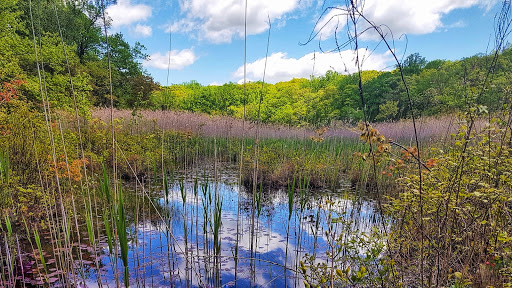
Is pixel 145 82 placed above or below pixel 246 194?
above

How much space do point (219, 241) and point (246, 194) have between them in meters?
3.44

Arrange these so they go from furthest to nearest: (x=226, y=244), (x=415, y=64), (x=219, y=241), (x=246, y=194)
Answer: (x=415, y=64) → (x=246, y=194) → (x=226, y=244) → (x=219, y=241)

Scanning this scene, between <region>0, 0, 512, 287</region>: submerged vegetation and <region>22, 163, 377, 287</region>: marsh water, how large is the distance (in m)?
0.03

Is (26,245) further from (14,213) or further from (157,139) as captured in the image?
(157,139)

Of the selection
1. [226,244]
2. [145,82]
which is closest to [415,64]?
[145,82]

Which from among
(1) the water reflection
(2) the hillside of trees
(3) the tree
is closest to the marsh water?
(1) the water reflection

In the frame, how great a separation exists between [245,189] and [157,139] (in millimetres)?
4511

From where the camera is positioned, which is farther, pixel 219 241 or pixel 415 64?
pixel 415 64

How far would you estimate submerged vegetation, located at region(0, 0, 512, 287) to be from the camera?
5.34ft

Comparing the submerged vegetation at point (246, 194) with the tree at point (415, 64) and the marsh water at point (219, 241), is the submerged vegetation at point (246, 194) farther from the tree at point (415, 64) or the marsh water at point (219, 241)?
the tree at point (415, 64)

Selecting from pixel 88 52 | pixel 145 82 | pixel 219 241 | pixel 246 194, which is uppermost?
pixel 88 52

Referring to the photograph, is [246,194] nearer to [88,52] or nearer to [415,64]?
[88,52]

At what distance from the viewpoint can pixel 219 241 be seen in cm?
301

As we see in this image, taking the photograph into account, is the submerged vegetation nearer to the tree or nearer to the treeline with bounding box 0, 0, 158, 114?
the treeline with bounding box 0, 0, 158, 114
